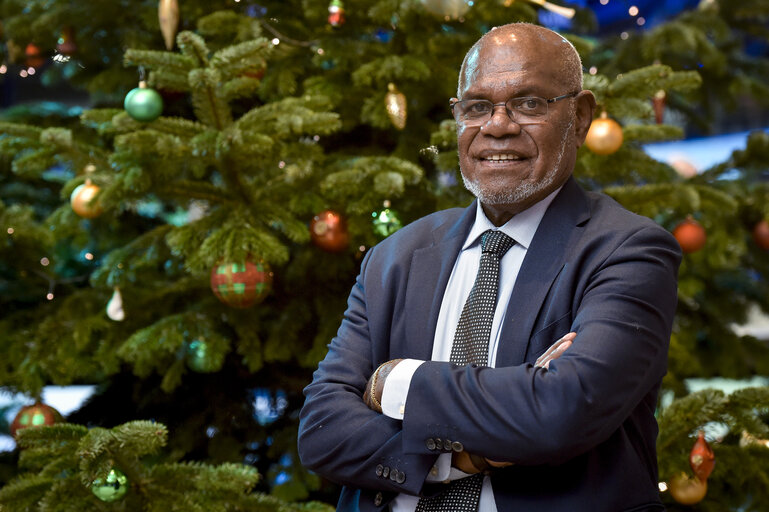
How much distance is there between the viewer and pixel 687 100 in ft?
13.1

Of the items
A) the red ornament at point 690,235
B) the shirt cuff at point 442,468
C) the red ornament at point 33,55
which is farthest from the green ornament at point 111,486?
the red ornament at point 690,235

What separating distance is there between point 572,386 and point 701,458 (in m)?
1.18

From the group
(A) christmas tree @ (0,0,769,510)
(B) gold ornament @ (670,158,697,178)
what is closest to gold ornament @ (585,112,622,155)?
(A) christmas tree @ (0,0,769,510)

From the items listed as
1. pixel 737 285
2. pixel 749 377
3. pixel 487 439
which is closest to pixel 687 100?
pixel 737 285

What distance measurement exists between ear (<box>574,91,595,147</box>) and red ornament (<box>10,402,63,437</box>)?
1909 mm

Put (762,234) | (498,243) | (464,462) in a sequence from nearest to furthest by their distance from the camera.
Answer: (464,462) → (498,243) → (762,234)

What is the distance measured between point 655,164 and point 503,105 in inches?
53.9

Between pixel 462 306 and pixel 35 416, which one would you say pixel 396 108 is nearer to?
pixel 462 306

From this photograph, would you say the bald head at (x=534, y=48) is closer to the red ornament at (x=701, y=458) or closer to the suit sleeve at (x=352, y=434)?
the suit sleeve at (x=352, y=434)

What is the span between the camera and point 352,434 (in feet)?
4.82

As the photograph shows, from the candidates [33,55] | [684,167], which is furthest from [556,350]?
[684,167]

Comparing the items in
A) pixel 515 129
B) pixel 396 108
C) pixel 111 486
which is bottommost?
pixel 111 486

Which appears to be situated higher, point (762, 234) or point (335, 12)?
point (335, 12)

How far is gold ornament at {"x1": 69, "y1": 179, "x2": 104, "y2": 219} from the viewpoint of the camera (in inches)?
97.8
